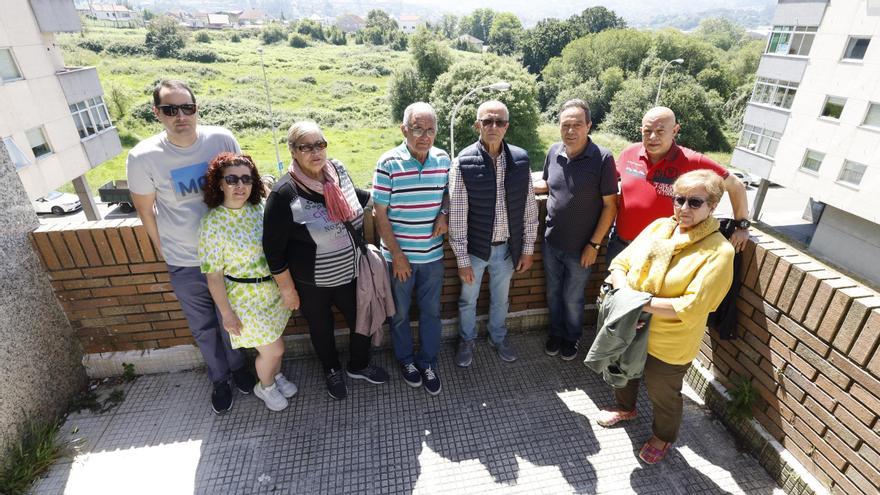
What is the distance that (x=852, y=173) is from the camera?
1566 centimetres

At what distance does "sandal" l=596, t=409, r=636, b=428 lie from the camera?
3117 mm

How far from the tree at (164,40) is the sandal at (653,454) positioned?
8080 cm

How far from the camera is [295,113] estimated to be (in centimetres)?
4781

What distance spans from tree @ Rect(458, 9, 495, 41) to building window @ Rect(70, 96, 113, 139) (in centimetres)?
14262

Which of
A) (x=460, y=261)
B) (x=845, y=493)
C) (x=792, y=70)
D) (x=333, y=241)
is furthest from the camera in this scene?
(x=792, y=70)

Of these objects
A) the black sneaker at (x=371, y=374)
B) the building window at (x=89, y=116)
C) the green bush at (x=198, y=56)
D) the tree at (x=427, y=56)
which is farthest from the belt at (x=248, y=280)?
the green bush at (x=198, y=56)

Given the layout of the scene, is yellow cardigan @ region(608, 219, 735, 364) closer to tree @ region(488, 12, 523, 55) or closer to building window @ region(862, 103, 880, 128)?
building window @ region(862, 103, 880, 128)

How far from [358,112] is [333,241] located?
48516 mm

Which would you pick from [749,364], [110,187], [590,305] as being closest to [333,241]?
[590,305]

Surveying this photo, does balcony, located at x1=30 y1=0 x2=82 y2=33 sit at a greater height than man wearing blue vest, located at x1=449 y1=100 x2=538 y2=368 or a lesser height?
greater

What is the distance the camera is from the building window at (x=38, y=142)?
14816mm

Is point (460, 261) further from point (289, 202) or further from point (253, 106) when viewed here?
point (253, 106)

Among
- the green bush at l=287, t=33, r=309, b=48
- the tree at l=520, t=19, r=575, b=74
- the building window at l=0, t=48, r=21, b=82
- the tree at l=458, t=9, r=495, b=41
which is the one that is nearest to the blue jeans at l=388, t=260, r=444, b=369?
the building window at l=0, t=48, r=21, b=82

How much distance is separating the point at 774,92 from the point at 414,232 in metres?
23.4
